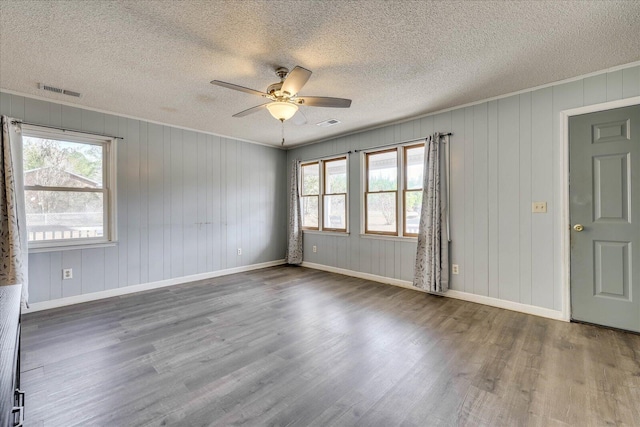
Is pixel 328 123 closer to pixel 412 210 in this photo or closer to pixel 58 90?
pixel 412 210

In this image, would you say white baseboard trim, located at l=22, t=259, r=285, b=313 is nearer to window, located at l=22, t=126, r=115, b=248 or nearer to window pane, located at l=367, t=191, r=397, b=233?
window, located at l=22, t=126, r=115, b=248

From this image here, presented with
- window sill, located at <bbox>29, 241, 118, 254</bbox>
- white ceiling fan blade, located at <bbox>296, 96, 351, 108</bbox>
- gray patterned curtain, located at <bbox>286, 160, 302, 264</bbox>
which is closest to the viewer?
white ceiling fan blade, located at <bbox>296, 96, 351, 108</bbox>

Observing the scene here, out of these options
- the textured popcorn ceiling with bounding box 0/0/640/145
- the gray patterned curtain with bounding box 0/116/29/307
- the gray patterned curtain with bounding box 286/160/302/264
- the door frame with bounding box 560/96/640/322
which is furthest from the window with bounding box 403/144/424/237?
the gray patterned curtain with bounding box 0/116/29/307

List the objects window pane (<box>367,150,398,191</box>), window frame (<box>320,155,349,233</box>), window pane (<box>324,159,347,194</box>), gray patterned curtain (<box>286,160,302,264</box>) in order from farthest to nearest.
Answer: gray patterned curtain (<box>286,160,302,264</box>) < window pane (<box>324,159,347,194</box>) < window frame (<box>320,155,349,233</box>) < window pane (<box>367,150,398,191</box>)

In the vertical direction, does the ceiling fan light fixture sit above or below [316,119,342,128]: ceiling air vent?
below

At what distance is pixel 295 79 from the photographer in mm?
2332

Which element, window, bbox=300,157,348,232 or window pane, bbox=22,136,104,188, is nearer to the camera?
window pane, bbox=22,136,104,188

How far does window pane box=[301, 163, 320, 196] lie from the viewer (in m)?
5.85

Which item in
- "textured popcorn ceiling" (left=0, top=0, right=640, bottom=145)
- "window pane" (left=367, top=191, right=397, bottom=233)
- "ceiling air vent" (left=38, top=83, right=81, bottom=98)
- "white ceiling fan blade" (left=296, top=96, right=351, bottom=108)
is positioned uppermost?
"ceiling air vent" (left=38, top=83, right=81, bottom=98)

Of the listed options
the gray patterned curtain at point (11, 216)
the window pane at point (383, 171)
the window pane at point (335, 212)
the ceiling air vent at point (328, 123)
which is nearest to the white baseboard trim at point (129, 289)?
the gray patterned curtain at point (11, 216)

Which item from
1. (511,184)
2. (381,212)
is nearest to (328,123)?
(381,212)

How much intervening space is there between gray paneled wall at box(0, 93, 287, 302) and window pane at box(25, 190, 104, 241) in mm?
238

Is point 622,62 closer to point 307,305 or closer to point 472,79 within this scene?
point 472,79

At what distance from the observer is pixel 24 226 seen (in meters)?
3.26
